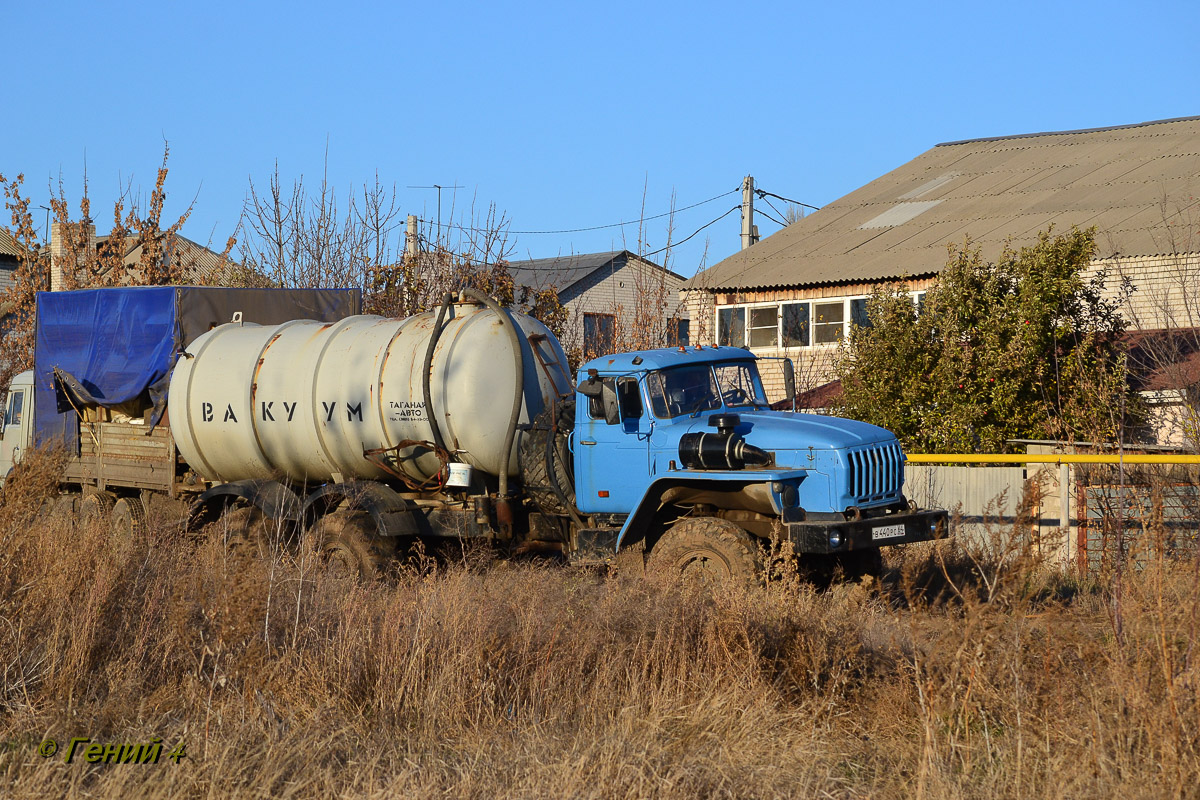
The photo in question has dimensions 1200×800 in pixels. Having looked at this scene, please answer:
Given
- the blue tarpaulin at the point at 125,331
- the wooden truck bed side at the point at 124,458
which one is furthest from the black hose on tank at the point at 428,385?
the wooden truck bed side at the point at 124,458

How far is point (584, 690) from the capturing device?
6.15m

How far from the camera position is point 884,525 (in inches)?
334

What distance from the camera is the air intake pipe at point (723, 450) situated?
8.66m

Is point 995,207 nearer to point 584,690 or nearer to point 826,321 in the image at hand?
point 826,321

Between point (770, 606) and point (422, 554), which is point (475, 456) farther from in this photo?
point (770, 606)

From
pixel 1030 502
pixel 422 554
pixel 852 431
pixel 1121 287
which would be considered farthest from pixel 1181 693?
pixel 1121 287

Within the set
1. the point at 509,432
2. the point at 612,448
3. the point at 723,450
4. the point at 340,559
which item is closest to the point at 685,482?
the point at 723,450

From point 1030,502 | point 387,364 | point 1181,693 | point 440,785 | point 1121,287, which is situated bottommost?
point 440,785

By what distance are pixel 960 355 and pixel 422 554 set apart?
8707 millimetres

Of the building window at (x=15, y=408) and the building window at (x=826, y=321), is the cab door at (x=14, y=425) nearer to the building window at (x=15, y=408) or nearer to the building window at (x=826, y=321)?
the building window at (x=15, y=408)

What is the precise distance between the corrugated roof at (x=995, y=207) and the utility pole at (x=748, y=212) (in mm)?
2344

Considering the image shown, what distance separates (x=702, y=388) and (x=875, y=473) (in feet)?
5.62

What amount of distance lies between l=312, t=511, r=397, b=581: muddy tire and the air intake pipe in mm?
3218

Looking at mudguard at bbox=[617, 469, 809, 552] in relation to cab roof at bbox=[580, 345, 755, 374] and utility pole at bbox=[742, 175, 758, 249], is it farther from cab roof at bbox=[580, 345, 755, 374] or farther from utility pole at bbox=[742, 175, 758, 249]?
utility pole at bbox=[742, 175, 758, 249]
